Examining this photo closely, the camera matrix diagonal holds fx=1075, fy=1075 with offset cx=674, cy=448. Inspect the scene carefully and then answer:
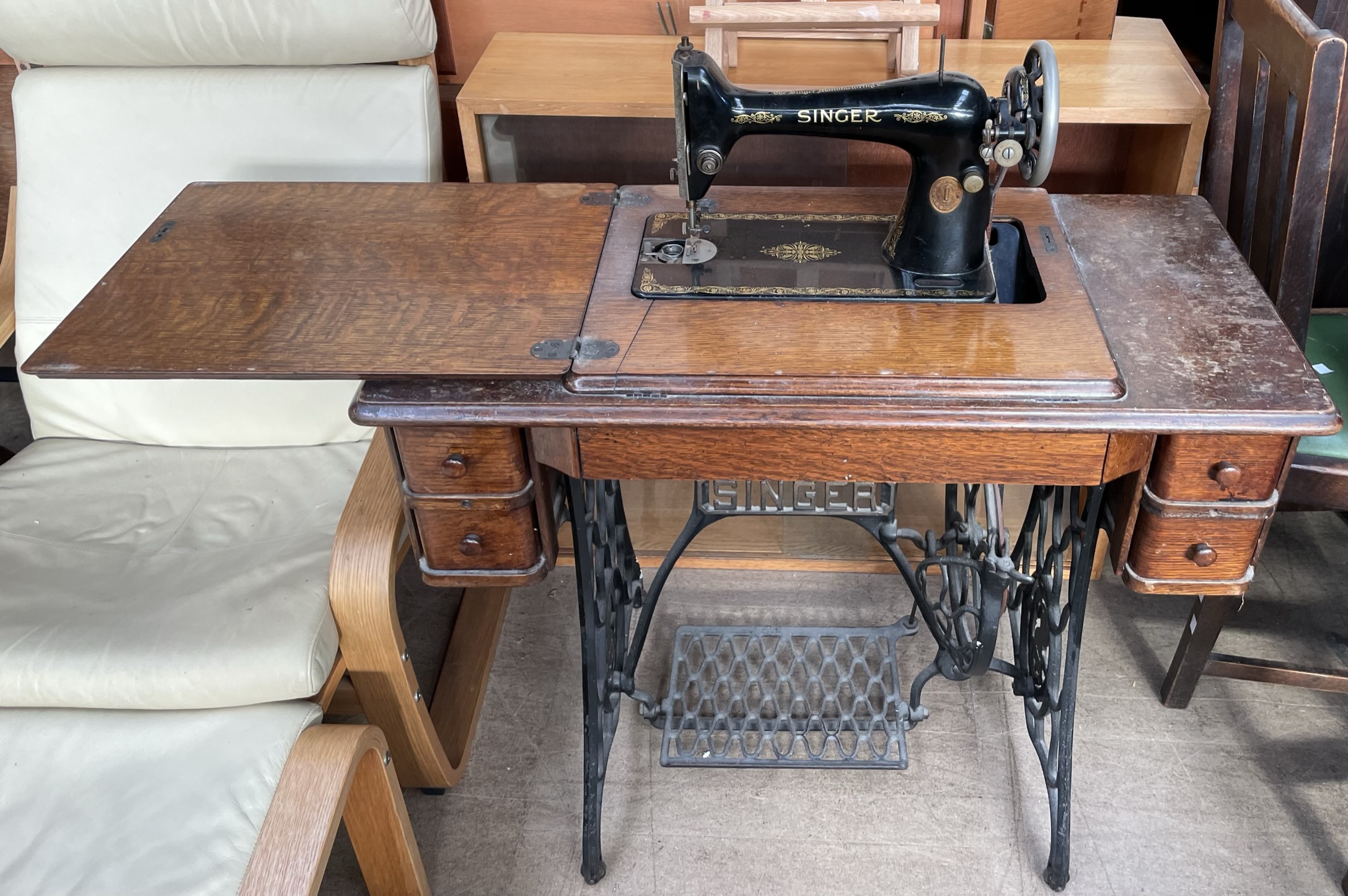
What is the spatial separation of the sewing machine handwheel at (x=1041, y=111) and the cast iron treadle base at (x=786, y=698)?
0.94m

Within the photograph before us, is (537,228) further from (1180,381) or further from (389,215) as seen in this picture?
(1180,381)

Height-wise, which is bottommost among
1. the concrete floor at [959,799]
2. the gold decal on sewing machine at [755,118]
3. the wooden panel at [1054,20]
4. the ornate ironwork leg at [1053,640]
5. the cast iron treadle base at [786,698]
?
the concrete floor at [959,799]

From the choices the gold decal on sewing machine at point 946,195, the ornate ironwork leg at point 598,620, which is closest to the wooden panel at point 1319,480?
the gold decal on sewing machine at point 946,195

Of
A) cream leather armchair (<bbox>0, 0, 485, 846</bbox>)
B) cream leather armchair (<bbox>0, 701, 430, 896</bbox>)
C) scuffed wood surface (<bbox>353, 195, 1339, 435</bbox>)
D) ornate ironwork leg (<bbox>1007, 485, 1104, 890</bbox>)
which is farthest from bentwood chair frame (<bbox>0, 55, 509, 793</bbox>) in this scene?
ornate ironwork leg (<bbox>1007, 485, 1104, 890</bbox>)

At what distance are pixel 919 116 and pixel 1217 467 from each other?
0.47 metres

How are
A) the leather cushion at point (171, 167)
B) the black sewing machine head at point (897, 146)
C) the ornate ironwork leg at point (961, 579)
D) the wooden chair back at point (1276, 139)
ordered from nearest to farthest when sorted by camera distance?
the black sewing machine head at point (897, 146) → the wooden chair back at point (1276, 139) → the ornate ironwork leg at point (961, 579) → the leather cushion at point (171, 167)

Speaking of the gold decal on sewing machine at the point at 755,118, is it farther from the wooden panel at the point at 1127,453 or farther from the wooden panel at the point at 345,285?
the wooden panel at the point at 1127,453

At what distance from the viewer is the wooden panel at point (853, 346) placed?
105 centimetres

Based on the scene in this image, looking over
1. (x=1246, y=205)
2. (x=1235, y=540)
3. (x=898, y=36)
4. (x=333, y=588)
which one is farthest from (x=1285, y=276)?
(x=333, y=588)

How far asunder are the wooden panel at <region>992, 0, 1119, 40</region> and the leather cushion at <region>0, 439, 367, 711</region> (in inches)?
48.4

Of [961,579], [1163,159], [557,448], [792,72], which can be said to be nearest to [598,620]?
[557,448]

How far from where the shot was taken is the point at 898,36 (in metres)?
1.59

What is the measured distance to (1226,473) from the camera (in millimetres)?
1063

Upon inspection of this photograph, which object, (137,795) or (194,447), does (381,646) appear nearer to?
(137,795)
